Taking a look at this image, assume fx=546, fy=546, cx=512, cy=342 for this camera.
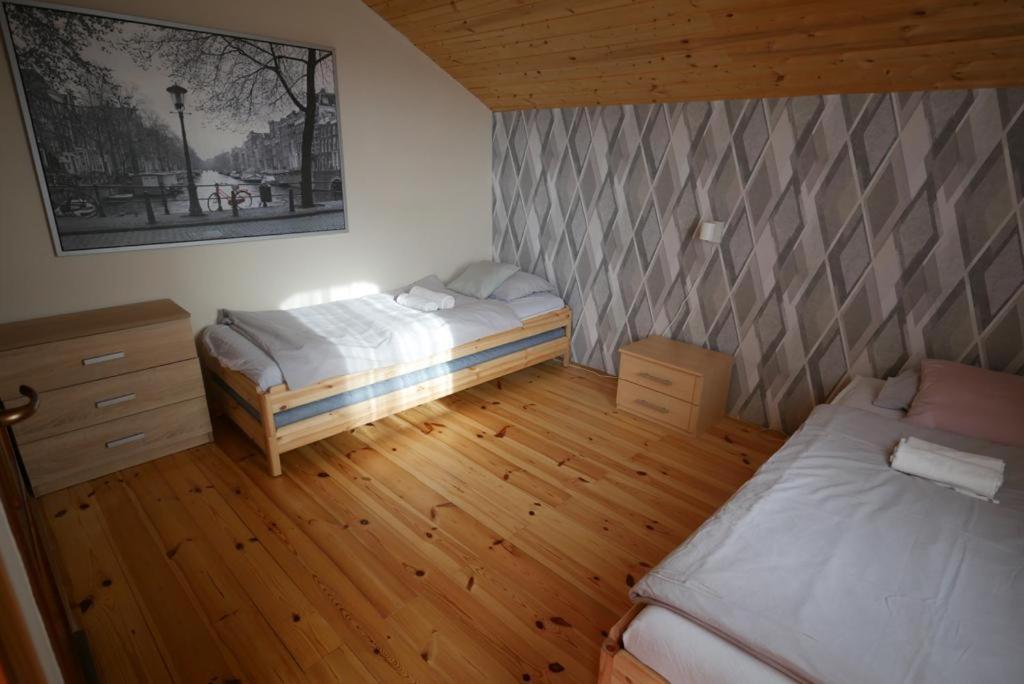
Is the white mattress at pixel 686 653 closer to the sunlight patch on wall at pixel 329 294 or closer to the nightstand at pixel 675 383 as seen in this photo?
the nightstand at pixel 675 383

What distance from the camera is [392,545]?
2.26m

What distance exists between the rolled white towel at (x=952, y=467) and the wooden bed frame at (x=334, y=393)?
7.31ft

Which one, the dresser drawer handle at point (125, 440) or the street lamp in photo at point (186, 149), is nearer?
the dresser drawer handle at point (125, 440)

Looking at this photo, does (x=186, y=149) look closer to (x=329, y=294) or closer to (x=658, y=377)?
(x=329, y=294)

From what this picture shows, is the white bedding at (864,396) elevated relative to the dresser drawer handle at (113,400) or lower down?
elevated

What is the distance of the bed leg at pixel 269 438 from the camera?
2.58m

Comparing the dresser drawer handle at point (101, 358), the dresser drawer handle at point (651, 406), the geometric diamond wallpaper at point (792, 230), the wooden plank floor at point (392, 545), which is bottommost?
the wooden plank floor at point (392, 545)

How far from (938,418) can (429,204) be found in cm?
329

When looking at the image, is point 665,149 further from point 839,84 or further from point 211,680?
point 211,680

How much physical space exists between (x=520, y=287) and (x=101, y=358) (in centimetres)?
247

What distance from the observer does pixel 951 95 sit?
92.3 inches

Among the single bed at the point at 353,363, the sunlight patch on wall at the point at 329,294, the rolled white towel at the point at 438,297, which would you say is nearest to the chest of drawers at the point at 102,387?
the single bed at the point at 353,363

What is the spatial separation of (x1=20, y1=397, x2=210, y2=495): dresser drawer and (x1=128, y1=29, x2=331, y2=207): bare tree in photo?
4.74 feet

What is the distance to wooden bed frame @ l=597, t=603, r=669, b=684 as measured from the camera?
1.37 metres
